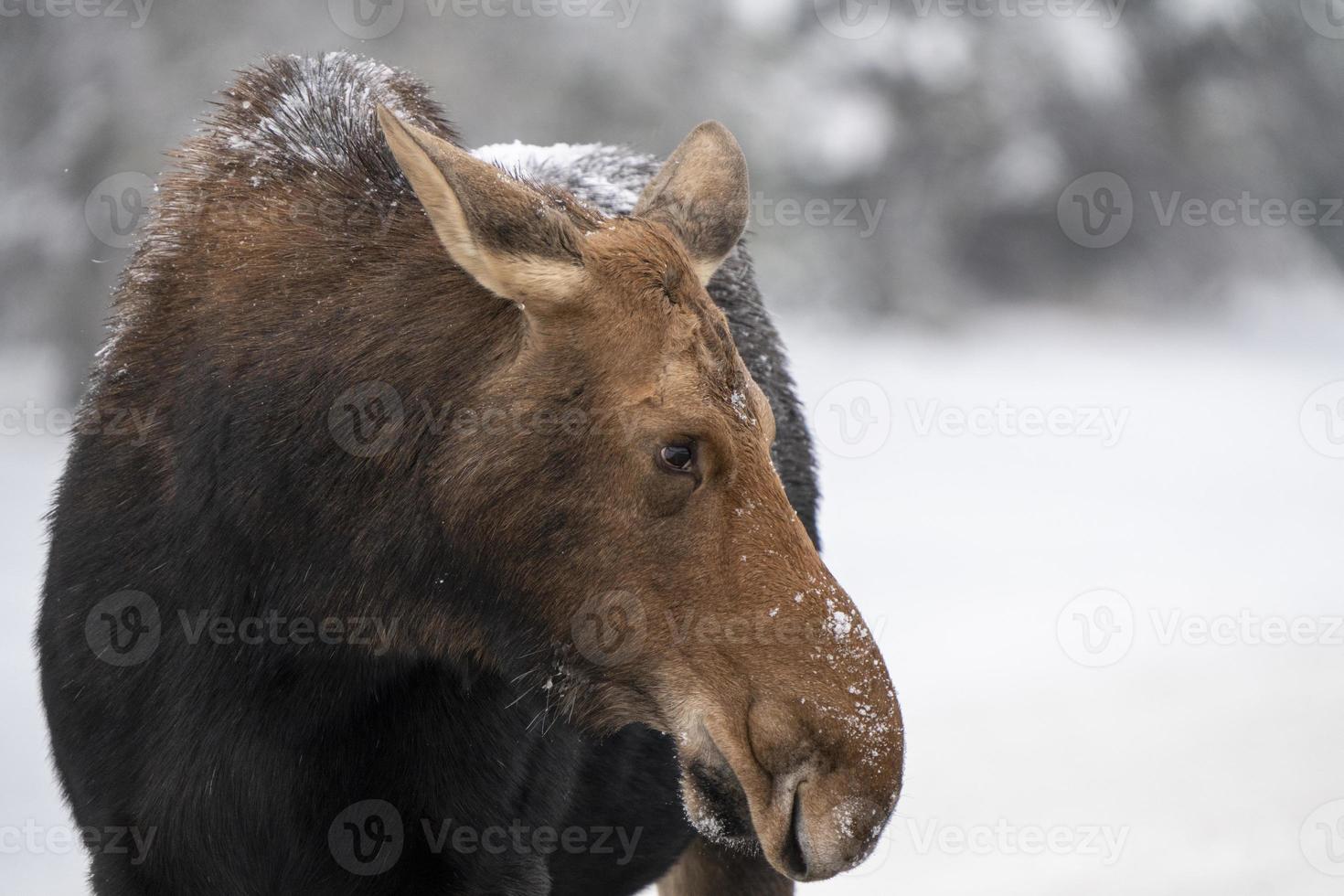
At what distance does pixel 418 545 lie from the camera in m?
2.72

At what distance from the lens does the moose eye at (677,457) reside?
8.40 feet

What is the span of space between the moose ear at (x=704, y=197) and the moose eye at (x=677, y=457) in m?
0.57

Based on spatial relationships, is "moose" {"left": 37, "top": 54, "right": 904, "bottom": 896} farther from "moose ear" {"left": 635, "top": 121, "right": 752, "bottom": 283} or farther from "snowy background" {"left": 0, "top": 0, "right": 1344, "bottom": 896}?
"snowy background" {"left": 0, "top": 0, "right": 1344, "bottom": 896}

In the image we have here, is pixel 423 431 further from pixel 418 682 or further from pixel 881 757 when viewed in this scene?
pixel 881 757

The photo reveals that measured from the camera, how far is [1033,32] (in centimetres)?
1311

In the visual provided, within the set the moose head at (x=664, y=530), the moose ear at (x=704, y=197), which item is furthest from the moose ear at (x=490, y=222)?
the moose ear at (x=704, y=197)

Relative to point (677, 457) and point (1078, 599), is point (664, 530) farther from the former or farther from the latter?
point (1078, 599)

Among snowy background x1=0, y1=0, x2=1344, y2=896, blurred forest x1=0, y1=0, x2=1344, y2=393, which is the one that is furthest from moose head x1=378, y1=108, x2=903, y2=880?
blurred forest x1=0, y1=0, x2=1344, y2=393

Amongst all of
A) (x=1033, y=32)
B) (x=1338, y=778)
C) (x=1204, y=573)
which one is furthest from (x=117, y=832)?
(x=1033, y=32)

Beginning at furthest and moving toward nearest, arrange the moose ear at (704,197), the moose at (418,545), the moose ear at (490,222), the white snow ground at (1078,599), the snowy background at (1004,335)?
the snowy background at (1004,335) → the white snow ground at (1078,599) → the moose ear at (704,197) → the moose at (418,545) → the moose ear at (490,222)

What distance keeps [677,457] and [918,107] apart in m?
10.9

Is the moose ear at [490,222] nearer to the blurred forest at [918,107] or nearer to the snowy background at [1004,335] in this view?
the snowy background at [1004,335]

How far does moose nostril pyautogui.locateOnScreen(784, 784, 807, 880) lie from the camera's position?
2.48 m

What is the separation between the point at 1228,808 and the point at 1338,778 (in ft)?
2.08
